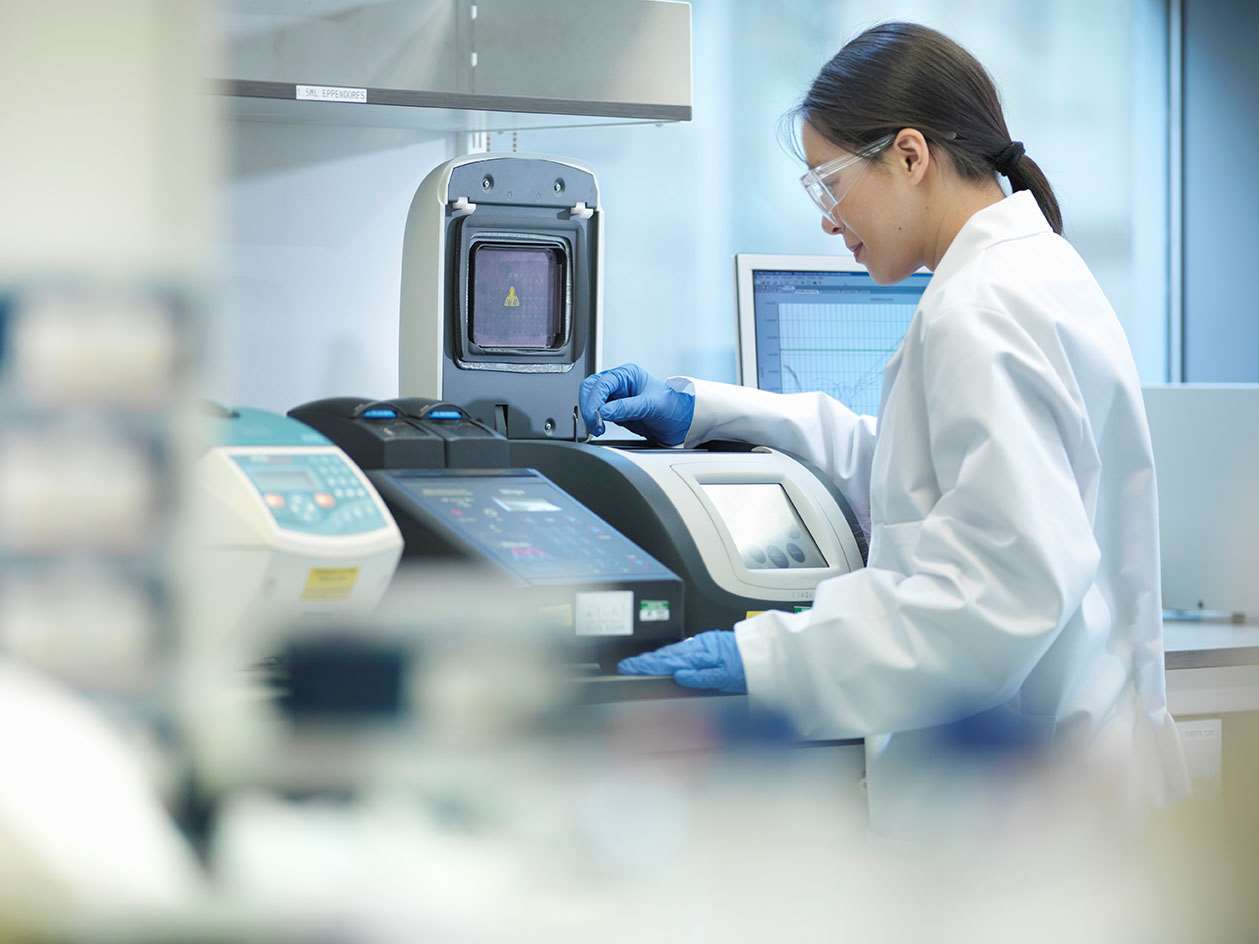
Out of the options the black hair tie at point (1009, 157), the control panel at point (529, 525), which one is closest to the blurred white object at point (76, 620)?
the control panel at point (529, 525)

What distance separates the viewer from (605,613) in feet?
3.78

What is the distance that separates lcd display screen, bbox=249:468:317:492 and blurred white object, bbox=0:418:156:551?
572mm

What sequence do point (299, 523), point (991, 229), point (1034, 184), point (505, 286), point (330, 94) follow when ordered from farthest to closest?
point (505, 286) < point (330, 94) < point (1034, 184) < point (991, 229) < point (299, 523)

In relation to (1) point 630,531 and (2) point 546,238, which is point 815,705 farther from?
(2) point 546,238

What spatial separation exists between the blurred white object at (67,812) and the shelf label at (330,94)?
186cm

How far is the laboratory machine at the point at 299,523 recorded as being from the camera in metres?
0.65

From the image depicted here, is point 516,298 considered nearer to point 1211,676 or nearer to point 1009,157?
point 1009,157

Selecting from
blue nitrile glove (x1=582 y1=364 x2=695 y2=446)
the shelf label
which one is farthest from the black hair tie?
the shelf label

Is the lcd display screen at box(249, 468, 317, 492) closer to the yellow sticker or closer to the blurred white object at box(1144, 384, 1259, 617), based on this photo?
the yellow sticker

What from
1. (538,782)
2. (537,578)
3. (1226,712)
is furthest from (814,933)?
(1226,712)

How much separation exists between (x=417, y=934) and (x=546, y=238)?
1957 millimetres

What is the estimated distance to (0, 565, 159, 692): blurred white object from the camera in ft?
1.24

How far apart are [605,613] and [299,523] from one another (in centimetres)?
29

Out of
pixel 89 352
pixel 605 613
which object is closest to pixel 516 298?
pixel 605 613
